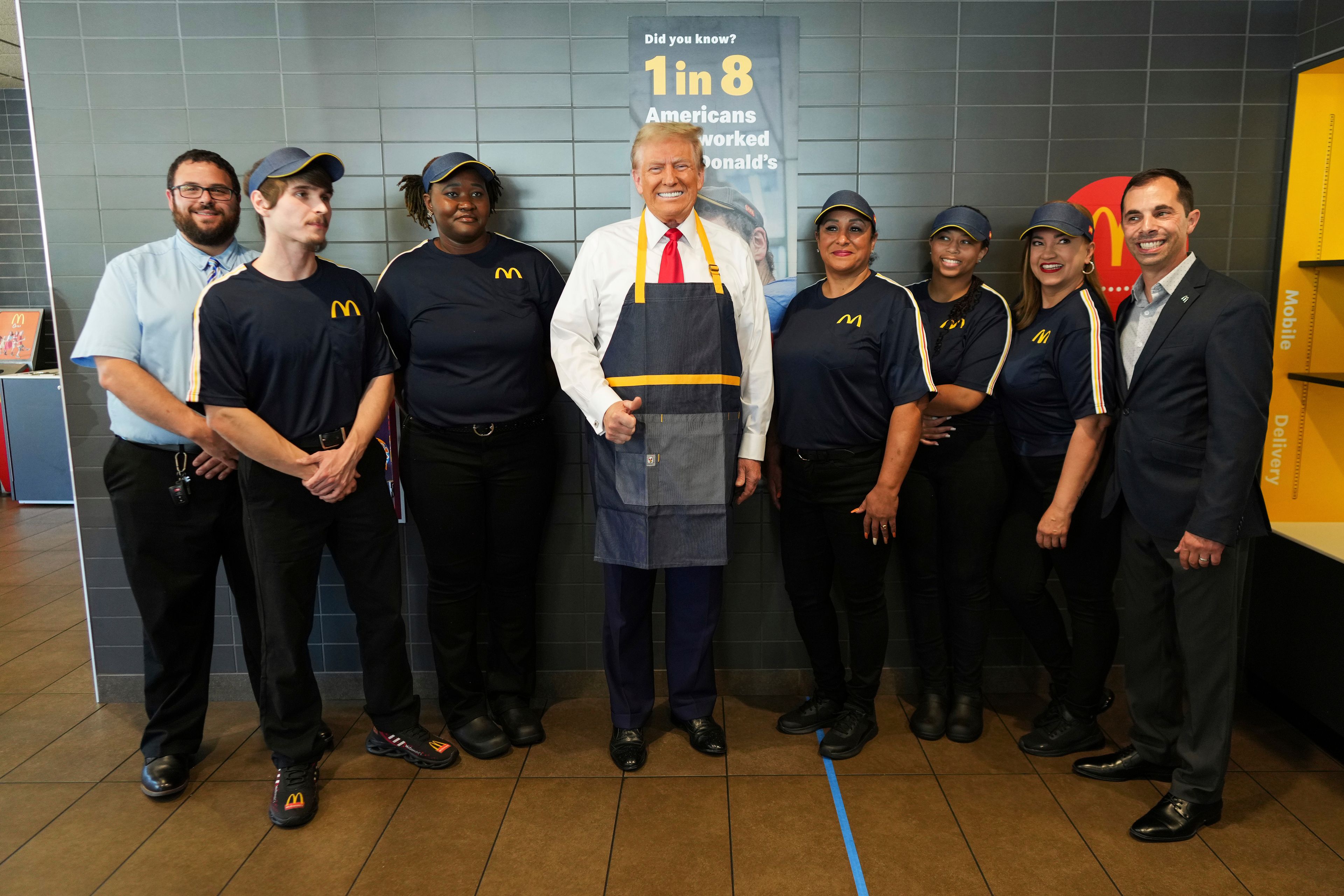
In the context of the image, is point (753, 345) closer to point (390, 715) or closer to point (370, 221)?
point (370, 221)

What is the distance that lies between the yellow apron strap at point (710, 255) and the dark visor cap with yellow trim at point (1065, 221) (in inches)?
38.4

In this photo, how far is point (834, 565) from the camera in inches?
111

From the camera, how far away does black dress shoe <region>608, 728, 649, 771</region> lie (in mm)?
2609

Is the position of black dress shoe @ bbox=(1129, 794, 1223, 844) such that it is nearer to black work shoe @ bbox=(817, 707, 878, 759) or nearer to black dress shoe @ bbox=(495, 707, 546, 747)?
black work shoe @ bbox=(817, 707, 878, 759)

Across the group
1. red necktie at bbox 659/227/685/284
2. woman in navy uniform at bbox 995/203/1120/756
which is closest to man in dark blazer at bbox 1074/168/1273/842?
woman in navy uniform at bbox 995/203/1120/756

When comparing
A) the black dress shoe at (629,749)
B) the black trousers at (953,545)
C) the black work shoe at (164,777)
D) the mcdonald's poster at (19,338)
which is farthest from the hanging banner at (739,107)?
the mcdonald's poster at (19,338)

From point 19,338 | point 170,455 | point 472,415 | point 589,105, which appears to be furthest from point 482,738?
point 19,338

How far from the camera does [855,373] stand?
254 cm

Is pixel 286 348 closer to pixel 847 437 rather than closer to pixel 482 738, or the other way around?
pixel 482 738

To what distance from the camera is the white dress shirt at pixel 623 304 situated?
8.15ft

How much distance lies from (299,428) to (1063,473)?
225 centimetres

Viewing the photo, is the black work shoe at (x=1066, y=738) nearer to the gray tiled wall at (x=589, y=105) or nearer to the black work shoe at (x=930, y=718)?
the black work shoe at (x=930, y=718)

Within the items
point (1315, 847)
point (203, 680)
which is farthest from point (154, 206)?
point (1315, 847)

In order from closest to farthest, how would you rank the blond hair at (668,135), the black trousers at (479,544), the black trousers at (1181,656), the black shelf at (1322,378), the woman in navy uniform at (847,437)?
the black trousers at (1181,656) < the blond hair at (668,135) < the woman in navy uniform at (847,437) < the black trousers at (479,544) < the black shelf at (1322,378)
